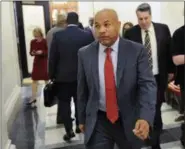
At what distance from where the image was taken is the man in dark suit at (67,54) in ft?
9.30

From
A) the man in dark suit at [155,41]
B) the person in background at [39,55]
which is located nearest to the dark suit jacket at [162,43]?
the man in dark suit at [155,41]

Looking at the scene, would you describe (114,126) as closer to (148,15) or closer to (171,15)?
(148,15)

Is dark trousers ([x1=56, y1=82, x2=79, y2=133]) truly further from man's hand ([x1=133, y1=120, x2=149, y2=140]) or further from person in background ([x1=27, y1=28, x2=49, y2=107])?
man's hand ([x1=133, y1=120, x2=149, y2=140])

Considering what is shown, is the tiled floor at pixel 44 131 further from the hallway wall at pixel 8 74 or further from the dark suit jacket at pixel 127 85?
the dark suit jacket at pixel 127 85

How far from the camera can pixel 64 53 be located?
2.86 meters

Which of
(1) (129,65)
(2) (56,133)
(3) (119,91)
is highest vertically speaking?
(1) (129,65)

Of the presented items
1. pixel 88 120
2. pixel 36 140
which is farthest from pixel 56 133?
pixel 88 120

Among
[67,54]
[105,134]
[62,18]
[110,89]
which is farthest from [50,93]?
[110,89]

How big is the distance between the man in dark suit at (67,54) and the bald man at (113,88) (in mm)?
1137

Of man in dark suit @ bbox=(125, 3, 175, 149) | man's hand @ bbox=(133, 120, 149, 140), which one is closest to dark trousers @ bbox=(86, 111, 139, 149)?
man's hand @ bbox=(133, 120, 149, 140)

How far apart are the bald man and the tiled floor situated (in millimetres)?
1302

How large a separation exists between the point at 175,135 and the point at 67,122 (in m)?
1.21

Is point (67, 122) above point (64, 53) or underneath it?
underneath

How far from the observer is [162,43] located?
8.27 feet
